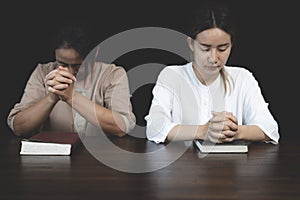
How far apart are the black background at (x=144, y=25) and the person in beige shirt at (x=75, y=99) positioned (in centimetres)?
65

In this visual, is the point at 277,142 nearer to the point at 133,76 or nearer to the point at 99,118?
the point at 99,118

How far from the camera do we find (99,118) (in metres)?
2.16

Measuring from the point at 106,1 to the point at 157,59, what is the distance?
46cm

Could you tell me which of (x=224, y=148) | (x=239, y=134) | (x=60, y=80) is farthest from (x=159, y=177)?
(x=60, y=80)

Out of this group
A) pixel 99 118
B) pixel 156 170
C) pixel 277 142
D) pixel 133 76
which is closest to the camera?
pixel 156 170

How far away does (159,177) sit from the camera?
147 cm

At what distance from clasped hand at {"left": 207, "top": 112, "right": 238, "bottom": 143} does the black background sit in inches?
51.8

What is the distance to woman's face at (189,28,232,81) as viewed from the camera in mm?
2000

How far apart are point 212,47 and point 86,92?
673 millimetres

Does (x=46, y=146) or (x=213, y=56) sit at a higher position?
(x=213, y=56)

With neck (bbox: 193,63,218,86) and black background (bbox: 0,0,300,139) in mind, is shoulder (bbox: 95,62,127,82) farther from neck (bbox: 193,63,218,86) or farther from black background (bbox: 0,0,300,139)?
black background (bbox: 0,0,300,139)

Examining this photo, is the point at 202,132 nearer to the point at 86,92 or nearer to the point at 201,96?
the point at 201,96

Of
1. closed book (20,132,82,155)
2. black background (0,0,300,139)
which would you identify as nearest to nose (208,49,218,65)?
closed book (20,132,82,155)

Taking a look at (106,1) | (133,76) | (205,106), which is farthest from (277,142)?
(106,1)
